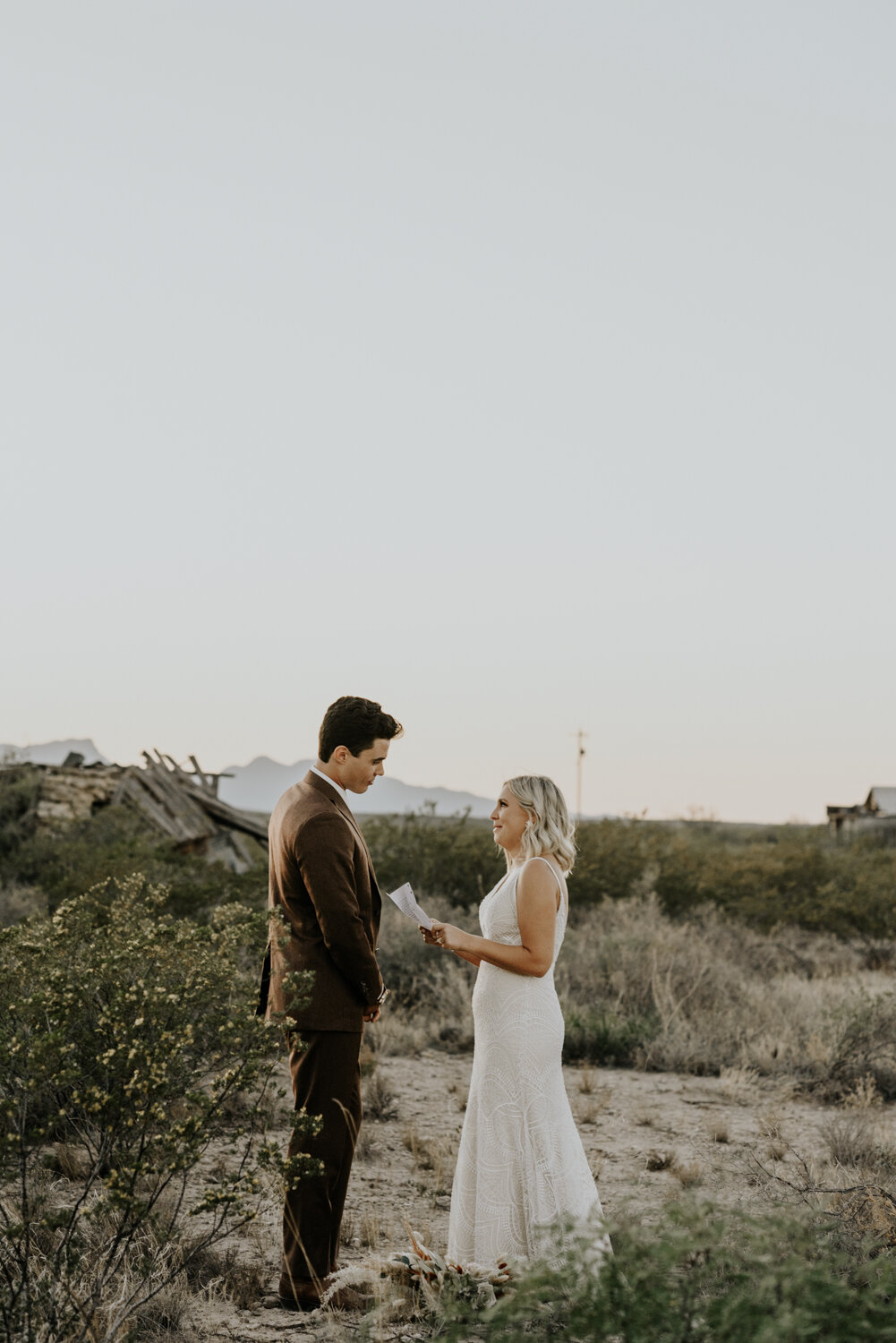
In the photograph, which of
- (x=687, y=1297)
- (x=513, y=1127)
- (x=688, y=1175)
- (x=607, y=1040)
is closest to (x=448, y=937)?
(x=513, y=1127)

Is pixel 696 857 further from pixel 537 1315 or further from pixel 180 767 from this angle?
pixel 537 1315

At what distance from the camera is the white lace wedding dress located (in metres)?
4.05

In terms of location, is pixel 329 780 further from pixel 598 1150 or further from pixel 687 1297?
pixel 598 1150

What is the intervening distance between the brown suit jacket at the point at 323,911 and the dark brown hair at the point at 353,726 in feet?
Result: 0.54

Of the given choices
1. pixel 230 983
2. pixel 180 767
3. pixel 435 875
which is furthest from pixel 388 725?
pixel 180 767

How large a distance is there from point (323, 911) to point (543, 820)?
0.89 m

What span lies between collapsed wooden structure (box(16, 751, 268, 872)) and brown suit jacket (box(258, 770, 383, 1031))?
1383 centimetres

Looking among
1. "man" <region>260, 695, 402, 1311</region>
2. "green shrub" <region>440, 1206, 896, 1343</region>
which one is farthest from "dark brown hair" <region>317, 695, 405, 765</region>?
"green shrub" <region>440, 1206, 896, 1343</region>

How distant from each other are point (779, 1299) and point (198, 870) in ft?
39.1

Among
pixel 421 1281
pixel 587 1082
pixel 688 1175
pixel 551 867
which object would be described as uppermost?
pixel 551 867

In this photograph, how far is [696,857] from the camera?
17.3 m

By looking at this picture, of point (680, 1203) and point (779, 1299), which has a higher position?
point (680, 1203)

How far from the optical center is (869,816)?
38.8 metres

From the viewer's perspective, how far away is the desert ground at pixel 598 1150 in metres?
4.21
